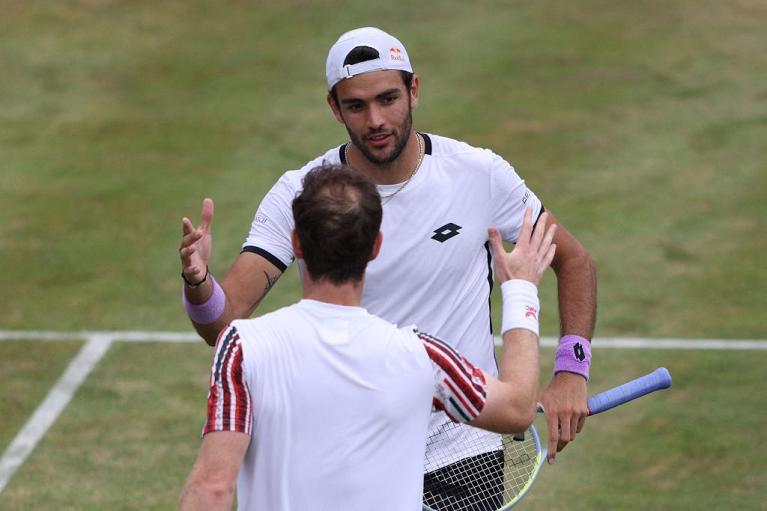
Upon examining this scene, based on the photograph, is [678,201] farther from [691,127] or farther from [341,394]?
[341,394]

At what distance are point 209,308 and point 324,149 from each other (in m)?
8.56

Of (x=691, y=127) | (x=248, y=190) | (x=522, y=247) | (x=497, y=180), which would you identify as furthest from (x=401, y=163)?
(x=691, y=127)

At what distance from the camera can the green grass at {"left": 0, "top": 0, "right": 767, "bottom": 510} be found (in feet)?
30.7

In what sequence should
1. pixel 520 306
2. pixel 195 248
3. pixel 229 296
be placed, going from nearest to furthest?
pixel 520 306, pixel 195 248, pixel 229 296

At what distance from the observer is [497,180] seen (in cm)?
623

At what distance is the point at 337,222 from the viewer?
4.43 meters

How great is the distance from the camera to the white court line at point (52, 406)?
930cm

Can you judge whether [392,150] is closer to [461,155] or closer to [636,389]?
[461,155]

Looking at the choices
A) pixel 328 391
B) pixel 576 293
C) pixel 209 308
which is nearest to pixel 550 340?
pixel 576 293

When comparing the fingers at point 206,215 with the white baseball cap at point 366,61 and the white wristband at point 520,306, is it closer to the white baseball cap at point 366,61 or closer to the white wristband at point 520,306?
the white baseball cap at point 366,61

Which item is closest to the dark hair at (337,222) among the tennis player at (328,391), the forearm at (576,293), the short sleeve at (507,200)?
the tennis player at (328,391)

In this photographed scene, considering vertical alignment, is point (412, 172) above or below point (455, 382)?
above

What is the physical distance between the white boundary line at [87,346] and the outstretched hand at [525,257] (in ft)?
17.5

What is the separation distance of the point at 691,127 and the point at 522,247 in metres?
10.1
